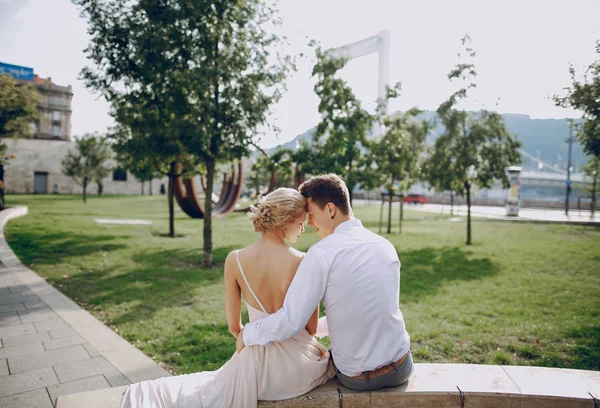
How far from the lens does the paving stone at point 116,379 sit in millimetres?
3904

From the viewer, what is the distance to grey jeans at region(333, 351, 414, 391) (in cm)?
256

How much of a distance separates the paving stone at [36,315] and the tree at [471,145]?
13.2 m

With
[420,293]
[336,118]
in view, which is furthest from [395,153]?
[420,293]

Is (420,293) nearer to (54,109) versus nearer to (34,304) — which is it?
(34,304)

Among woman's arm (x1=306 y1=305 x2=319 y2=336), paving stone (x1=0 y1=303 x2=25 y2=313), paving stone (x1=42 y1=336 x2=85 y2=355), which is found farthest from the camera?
paving stone (x1=0 y1=303 x2=25 y2=313)

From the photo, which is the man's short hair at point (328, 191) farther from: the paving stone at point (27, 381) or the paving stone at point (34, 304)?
the paving stone at point (34, 304)

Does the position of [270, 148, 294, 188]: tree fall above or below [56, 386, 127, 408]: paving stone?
above

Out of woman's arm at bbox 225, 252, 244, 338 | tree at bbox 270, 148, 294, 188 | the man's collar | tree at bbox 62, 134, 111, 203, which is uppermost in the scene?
tree at bbox 62, 134, 111, 203

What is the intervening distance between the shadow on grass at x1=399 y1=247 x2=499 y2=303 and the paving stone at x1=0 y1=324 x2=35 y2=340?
609cm

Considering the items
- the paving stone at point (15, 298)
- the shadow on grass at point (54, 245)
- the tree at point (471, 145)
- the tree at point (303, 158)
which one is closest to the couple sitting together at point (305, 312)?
the paving stone at point (15, 298)

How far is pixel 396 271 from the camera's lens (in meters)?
2.49

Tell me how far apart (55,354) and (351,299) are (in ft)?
13.3

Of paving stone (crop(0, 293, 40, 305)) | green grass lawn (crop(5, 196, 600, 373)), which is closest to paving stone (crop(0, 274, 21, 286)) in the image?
paving stone (crop(0, 293, 40, 305))

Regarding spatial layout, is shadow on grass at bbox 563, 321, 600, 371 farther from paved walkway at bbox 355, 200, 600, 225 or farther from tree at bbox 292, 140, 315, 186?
paved walkway at bbox 355, 200, 600, 225
